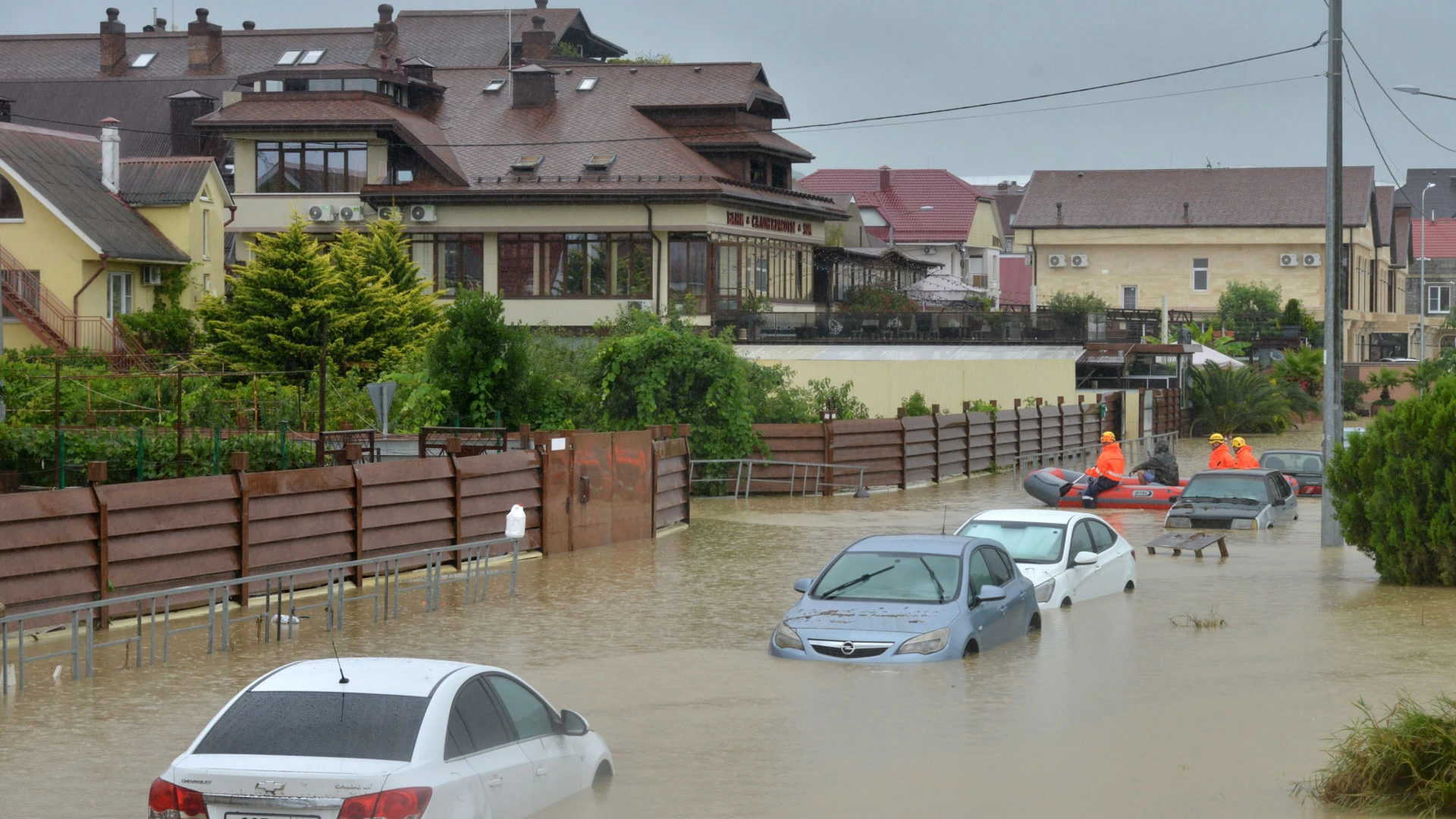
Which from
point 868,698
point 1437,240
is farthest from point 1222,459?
point 1437,240

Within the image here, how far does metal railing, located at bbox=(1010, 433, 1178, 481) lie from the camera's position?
4759 centimetres

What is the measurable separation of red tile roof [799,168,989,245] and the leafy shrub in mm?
69297

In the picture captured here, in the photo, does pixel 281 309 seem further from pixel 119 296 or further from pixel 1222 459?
pixel 1222 459

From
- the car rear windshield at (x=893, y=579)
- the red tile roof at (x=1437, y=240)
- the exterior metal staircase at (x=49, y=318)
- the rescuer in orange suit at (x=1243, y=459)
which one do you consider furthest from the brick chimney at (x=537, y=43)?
the red tile roof at (x=1437, y=240)

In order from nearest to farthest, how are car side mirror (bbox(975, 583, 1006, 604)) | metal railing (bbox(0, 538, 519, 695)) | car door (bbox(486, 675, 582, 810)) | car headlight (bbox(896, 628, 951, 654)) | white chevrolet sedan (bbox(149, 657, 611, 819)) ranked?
white chevrolet sedan (bbox(149, 657, 611, 819))
car door (bbox(486, 675, 582, 810))
metal railing (bbox(0, 538, 519, 695))
car headlight (bbox(896, 628, 951, 654))
car side mirror (bbox(975, 583, 1006, 604))

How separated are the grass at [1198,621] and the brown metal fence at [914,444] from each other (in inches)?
700

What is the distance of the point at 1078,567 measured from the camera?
20.4m

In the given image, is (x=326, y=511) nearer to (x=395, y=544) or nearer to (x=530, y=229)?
(x=395, y=544)

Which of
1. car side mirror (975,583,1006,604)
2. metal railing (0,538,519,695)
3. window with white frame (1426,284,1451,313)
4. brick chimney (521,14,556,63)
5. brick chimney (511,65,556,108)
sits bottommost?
metal railing (0,538,519,695)

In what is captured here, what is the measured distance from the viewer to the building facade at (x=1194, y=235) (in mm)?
93188

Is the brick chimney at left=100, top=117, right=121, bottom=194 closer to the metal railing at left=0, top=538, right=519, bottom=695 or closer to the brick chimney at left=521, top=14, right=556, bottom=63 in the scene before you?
the brick chimney at left=521, top=14, right=556, bottom=63

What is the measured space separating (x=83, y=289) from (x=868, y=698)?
39.1 m

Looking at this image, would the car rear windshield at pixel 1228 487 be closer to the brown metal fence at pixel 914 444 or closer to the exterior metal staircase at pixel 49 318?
the brown metal fence at pixel 914 444

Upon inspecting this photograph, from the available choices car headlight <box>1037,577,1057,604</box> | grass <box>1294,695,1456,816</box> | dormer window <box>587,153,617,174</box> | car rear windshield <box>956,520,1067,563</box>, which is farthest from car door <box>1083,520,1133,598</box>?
dormer window <box>587,153,617,174</box>
